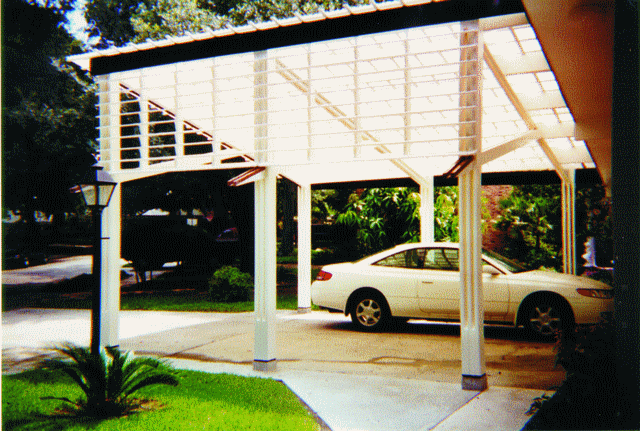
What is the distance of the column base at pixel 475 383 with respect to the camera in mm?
6023

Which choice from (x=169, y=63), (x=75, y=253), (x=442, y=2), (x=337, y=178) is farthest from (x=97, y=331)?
(x=75, y=253)

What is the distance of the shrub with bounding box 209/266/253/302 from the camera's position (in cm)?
1412

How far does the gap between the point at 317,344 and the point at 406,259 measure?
7.16 ft

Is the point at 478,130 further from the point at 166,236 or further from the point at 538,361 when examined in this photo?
the point at 166,236

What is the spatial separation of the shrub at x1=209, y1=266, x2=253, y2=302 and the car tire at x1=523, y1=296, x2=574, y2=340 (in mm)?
7579

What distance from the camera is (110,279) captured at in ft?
25.0

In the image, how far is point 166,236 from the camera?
1883 cm

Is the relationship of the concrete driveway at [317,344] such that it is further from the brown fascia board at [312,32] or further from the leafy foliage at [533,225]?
the leafy foliage at [533,225]

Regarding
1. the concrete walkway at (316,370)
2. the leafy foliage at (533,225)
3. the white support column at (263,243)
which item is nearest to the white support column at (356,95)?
the white support column at (263,243)

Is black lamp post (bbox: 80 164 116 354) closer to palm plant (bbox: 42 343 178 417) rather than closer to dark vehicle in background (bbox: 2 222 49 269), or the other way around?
palm plant (bbox: 42 343 178 417)

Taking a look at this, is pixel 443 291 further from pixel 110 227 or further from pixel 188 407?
pixel 110 227

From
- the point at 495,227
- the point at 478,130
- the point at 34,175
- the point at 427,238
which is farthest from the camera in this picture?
the point at 34,175

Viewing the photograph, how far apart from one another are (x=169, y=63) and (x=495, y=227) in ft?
38.4

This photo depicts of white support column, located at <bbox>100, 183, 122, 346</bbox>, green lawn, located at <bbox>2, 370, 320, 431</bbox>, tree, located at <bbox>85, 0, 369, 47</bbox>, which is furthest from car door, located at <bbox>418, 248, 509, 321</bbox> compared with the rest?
tree, located at <bbox>85, 0, 369, 47</bbox>
